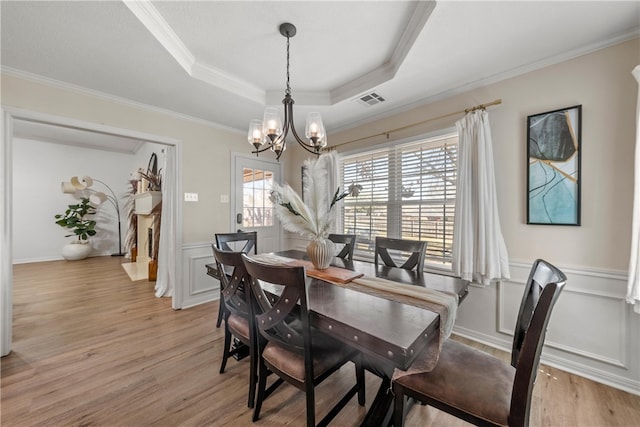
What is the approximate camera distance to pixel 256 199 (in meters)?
3.86

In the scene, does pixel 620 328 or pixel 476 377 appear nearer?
pixel 476 377

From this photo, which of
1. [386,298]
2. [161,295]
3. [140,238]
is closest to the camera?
[386,298]

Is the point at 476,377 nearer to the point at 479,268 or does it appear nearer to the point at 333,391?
the point at 333,391

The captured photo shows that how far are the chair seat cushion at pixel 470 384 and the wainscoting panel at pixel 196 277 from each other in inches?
113

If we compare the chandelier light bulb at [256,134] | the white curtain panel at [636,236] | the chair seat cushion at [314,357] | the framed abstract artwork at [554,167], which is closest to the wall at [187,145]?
the chandelier light bulb at [256,134]

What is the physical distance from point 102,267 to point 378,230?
5.71m

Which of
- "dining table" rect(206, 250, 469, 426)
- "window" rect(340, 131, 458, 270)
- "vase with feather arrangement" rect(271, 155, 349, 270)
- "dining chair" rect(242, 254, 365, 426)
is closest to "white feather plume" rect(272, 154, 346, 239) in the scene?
"vase with feather arrangement" rect(271, 155, 349, 270)

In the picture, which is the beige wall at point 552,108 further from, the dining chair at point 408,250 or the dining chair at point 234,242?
the dining chair at point 234,242

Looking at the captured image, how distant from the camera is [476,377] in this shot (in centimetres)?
106

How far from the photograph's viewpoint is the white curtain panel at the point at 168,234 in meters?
3.01

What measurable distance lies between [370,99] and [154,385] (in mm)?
3194

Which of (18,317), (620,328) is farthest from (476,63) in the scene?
(18,317)

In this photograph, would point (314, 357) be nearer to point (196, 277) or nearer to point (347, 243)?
point (347, 243)

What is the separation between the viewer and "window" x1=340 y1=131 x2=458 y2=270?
2.48 m
